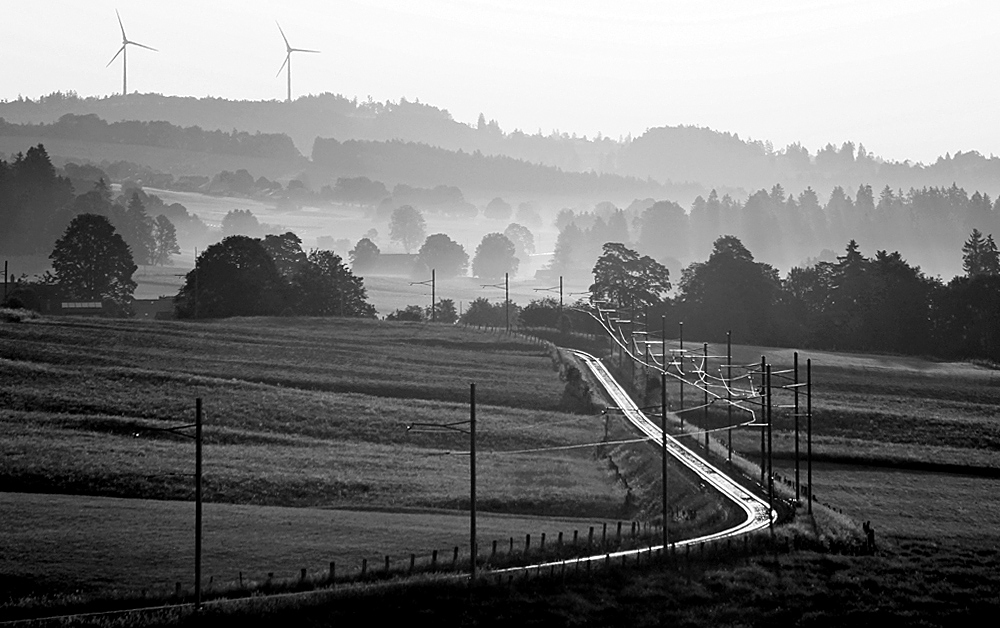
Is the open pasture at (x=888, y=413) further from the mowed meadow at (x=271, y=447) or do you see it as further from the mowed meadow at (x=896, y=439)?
the mowed meadow at (x=271, y=447)

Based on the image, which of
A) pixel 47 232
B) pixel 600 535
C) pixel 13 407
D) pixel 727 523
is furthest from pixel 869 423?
pixel 47 232

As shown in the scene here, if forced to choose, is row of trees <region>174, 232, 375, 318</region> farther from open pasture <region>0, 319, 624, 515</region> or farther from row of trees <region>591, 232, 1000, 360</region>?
row of trees <region>591, 232, 1000, 360</region>

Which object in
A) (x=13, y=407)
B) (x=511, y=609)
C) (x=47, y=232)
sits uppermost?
(x=47, y=232)

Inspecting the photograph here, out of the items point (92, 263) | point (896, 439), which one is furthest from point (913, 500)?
point (92, 263)

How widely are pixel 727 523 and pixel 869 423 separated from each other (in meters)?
30.2

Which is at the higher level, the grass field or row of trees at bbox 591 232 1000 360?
row of trees at bbox 591 232 1000 360

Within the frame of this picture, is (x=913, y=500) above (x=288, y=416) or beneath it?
beneath

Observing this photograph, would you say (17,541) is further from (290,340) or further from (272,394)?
(290,340)

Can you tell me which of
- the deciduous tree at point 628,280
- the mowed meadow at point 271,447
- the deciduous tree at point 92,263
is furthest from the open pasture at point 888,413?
the deciduous tree at point 92,263

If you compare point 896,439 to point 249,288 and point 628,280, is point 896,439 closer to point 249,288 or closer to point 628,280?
point 628,280

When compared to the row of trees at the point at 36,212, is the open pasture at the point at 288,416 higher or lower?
lower

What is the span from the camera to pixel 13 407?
6538 cm

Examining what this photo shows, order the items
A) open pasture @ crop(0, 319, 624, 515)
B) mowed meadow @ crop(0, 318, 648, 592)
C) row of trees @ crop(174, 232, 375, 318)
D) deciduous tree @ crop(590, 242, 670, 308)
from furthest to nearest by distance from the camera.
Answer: deciduous tree @ crop(590, 242, 670, 308) → row of trees @ crop(174, 232, 375, 318) → open pasture @ crop(0, 319, 624, 515) → mowed meadow @ crop(0, 318, 648, 592)

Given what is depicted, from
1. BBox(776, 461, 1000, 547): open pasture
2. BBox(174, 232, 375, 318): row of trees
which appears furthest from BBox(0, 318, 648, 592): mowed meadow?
BBox(174, 232, 375, 318): row of trees
